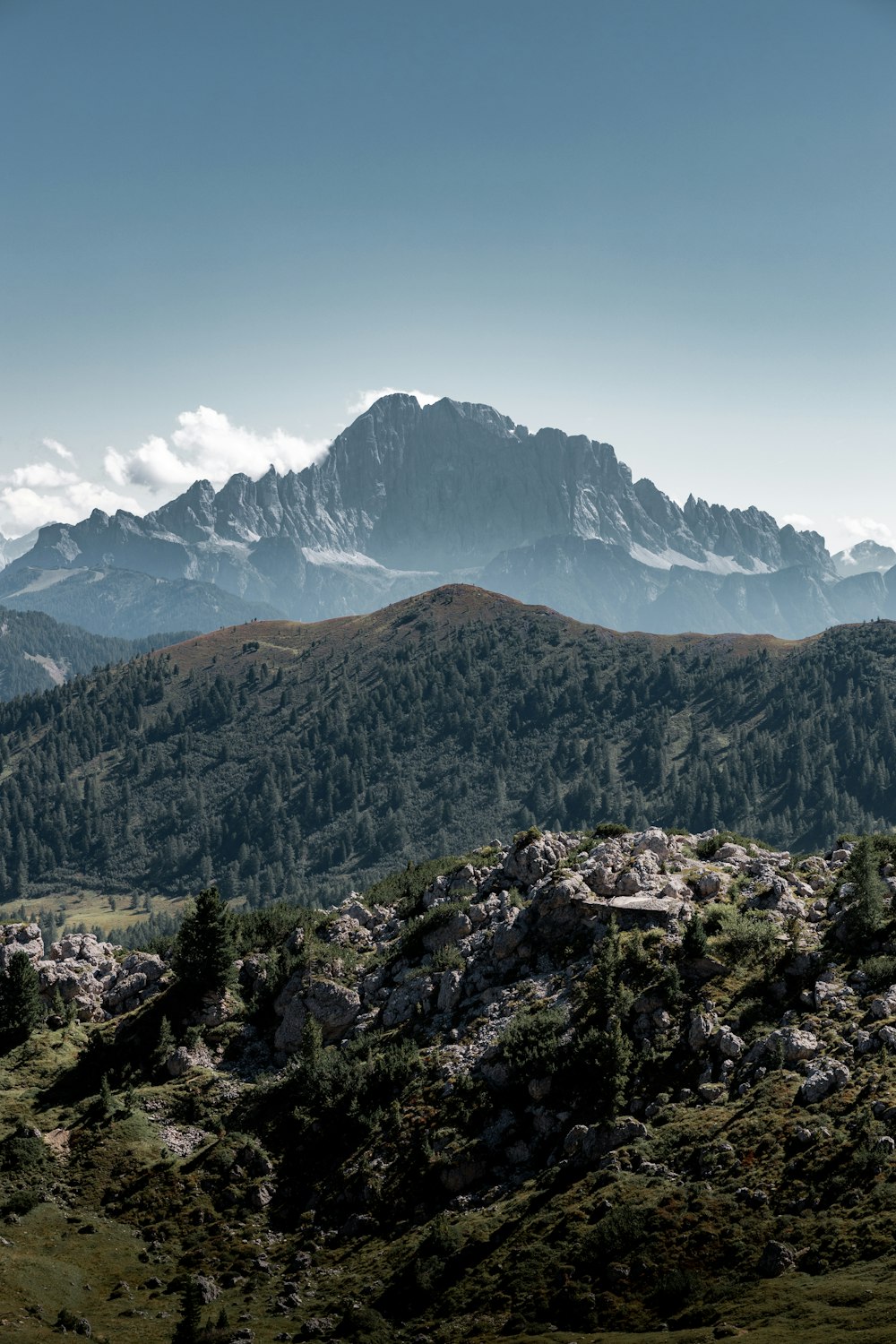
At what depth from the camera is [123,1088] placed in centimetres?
7600

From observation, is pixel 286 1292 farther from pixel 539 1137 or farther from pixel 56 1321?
pixel 539 1137

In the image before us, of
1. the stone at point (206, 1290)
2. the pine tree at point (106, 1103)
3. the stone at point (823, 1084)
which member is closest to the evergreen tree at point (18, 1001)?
the pine tree at point (106, 1103)

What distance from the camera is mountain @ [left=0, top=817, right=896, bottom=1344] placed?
50.9 metres

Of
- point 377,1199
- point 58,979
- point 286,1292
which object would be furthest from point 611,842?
point 58,979

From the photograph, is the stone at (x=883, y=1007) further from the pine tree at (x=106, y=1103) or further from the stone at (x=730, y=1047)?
the pine tree at (x=106, y=1103)

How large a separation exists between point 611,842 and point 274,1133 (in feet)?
127

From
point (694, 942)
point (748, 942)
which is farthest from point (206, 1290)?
point (748, 942)

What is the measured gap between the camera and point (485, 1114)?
2598 inches

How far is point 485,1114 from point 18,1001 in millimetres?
43177

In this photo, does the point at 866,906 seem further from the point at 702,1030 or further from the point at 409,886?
the point at 409,886

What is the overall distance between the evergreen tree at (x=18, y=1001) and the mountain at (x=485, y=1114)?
29 cm

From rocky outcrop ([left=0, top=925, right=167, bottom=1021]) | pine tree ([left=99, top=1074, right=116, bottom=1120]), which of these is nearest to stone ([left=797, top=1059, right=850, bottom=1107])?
pine tree ([left=99, top=1074, right=116, bottom=1120])

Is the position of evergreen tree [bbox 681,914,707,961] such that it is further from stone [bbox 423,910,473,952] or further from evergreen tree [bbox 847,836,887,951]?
stone [bbox 423,910,473,952]

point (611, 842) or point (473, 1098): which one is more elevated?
point (611, 842)
